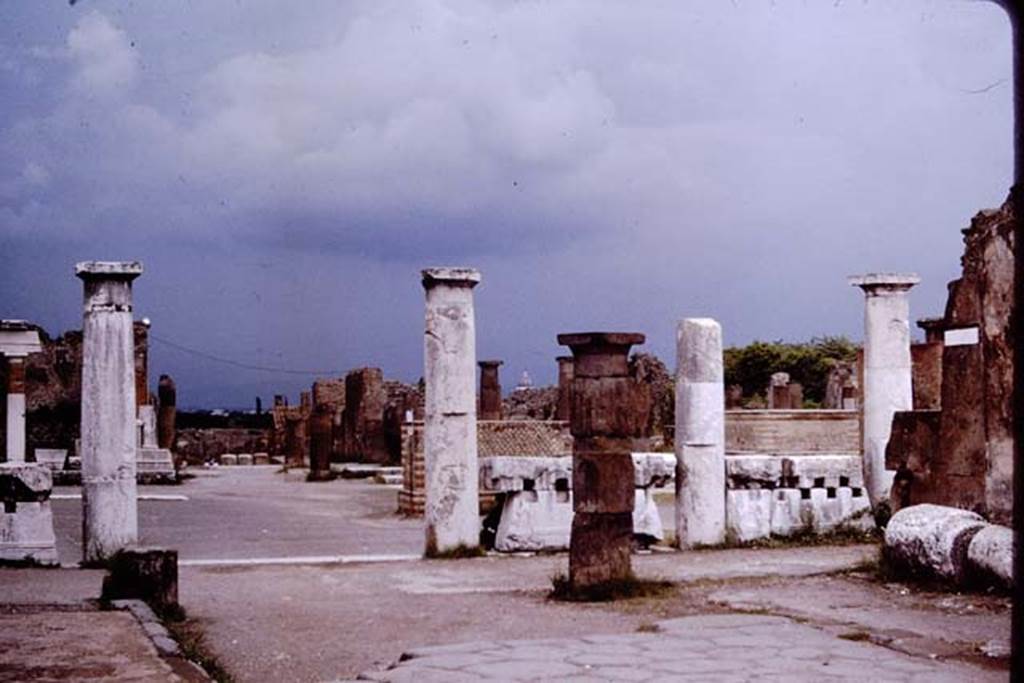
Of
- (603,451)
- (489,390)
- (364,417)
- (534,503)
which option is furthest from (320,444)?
(603,451)

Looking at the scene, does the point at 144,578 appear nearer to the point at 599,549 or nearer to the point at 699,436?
the point at 599,549

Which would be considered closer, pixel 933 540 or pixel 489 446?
pixel 933 540

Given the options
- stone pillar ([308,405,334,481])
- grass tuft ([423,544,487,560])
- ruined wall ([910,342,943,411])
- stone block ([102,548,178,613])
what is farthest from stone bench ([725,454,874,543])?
stone pillar ([308,405,334,481])

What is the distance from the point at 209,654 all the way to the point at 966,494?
633 centimetres

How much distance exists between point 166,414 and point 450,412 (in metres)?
24.3

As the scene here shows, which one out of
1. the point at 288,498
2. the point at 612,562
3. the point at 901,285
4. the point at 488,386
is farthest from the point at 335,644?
the point at 488,386

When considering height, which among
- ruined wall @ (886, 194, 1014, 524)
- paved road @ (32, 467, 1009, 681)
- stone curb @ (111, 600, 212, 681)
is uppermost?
ruined wall @ (886, 194, 1014, 524)

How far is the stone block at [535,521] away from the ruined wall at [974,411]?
3283 millimetres

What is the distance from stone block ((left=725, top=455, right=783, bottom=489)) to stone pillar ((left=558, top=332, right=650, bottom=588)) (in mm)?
3691

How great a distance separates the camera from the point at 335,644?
8008 millimetres

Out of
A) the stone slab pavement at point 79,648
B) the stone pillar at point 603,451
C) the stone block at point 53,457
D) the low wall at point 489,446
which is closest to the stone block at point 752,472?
the stone pillar at point 603,451

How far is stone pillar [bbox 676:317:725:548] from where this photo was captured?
13.6m

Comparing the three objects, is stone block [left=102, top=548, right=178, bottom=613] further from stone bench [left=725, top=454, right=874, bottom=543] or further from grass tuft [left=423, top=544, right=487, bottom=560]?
stone bench [left=725, top=454, right=874, bottom=543]

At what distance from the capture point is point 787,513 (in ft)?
46.1
